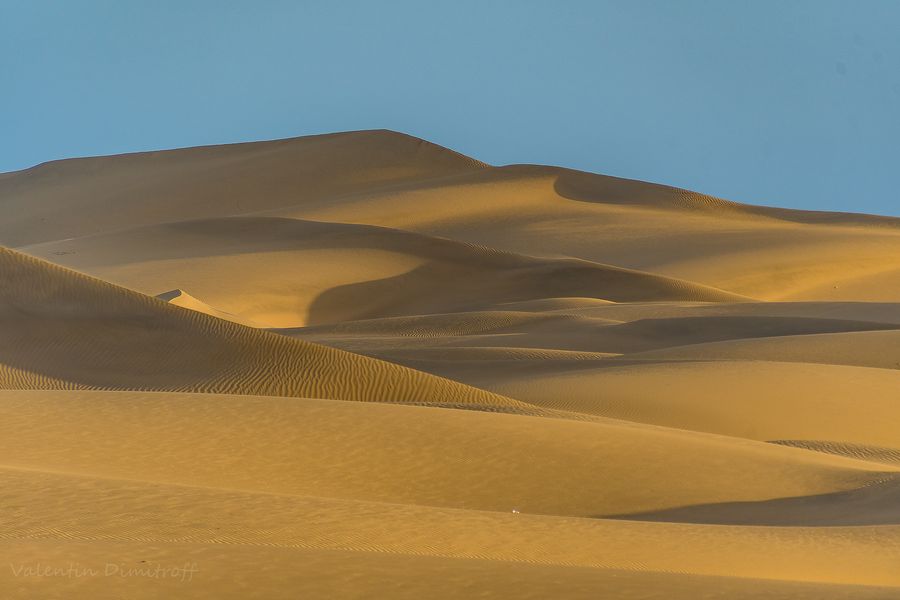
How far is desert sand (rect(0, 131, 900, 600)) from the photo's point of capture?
377 centimetres

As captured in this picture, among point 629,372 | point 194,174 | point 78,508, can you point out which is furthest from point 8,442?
point 194,174

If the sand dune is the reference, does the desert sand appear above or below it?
below

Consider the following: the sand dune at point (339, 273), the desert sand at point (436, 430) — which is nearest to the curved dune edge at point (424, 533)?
the desert sand at point (436, 430)

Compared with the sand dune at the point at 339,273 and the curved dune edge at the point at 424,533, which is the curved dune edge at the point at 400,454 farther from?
the sand dune at the point at 339,273

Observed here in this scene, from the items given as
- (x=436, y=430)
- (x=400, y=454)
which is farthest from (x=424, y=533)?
(x=436, y=430)

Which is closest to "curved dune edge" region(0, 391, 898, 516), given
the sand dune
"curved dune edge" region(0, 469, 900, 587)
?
"curved dune edge" region(0, 469, 900, 587)

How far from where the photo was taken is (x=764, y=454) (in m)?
7.55

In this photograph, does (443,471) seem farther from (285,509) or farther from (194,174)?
(194,174)

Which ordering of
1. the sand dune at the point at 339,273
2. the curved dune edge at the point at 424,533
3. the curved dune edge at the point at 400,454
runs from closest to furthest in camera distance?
the curved dune edge at the point at 424,533 → the curved dune edge at the point at 400,454 → the sand dune at the point at 339,273

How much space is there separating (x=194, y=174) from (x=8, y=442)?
3360 cm

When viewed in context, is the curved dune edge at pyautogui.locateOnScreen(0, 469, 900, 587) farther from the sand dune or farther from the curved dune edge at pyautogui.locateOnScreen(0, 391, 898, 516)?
the sand dune

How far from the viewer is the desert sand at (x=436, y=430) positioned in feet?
12.4

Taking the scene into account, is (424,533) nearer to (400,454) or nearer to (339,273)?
(400,454)

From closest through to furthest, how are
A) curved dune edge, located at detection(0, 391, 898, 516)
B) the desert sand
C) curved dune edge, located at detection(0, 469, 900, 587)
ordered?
the desert sand
curved dune edge, located at detection(0, 469, 900, 587)
curved dune edge, located at detection(0, 391, 898, 516)
